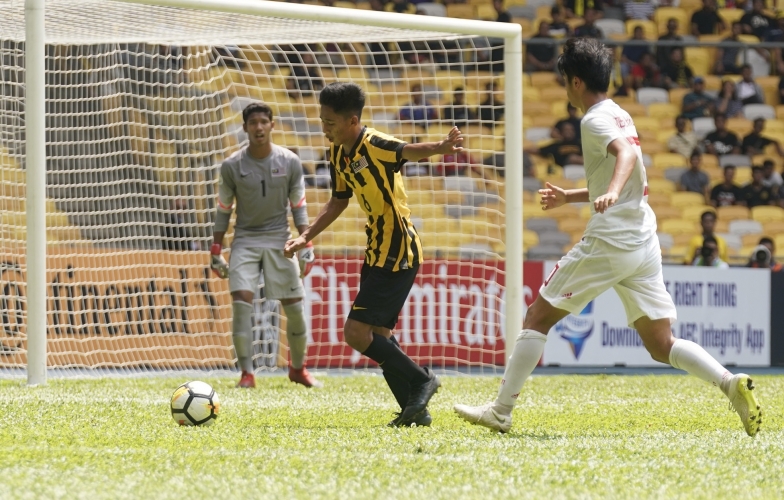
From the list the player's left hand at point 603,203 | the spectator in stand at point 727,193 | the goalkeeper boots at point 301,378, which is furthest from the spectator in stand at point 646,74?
the player's left hand at point 603,203

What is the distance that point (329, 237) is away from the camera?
12828 mm

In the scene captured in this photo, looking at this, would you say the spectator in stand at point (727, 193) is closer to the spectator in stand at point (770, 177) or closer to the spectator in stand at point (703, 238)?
the spectator in stand at point (770, 177)

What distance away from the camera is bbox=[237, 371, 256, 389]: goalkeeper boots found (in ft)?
28.1

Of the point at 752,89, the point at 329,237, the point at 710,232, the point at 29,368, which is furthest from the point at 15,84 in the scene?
the point at 752,89

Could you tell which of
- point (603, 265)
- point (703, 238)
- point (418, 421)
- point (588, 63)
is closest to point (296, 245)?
point (418, 421)

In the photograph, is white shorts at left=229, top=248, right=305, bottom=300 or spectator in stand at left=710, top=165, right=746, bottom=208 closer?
white shorts at left=229, top=248, right=305, bottom=300

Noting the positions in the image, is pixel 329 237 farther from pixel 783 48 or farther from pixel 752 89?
pixel 783 48

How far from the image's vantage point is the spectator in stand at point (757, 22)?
18250 millimetres

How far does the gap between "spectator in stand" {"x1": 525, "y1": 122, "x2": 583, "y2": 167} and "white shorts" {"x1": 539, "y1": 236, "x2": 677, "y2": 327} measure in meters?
10.5

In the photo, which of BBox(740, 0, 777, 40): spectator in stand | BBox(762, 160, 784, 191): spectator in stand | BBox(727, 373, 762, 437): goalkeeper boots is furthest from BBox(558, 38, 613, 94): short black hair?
BBox(740, 0, 777, 40): spectator in stand

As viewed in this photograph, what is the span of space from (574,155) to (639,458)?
11.6 meters

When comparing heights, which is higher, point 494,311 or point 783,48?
point 783,48

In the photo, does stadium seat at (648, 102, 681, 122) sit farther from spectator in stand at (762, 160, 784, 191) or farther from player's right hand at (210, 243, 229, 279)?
player's right hand at (210, 243, 229, 279)

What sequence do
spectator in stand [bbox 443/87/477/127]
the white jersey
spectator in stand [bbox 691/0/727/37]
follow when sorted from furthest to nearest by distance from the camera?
1. spectator in stand [bbox 691/0/727/37]
2. spectator in stand [bbox 443/87/477/127]
3. the white jersey
